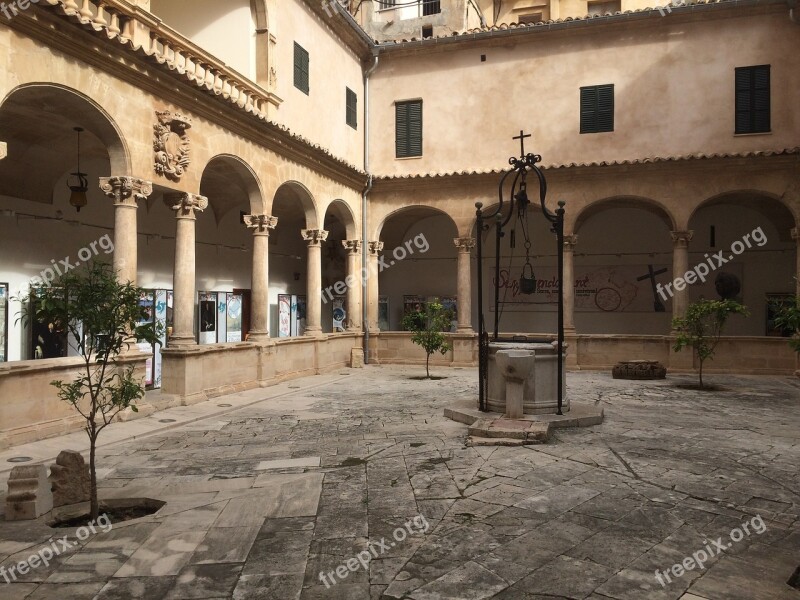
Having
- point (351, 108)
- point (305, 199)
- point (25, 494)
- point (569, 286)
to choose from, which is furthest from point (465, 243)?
point (25, 494)

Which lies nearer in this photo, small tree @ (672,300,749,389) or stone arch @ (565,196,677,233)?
small tree @ (672,300,749,389)

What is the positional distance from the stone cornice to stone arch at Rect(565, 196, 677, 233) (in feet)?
22.9

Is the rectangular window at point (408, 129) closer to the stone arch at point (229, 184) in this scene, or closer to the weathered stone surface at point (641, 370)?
the stone arch at point (229, 184)

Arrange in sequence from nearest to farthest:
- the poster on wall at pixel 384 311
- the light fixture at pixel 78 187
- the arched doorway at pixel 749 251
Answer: the light fixture at pixel 78 187 → the arched doorway at pixel 749 251 → the poster on wall at pixel 384 311

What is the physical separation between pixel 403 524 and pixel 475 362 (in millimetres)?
12063

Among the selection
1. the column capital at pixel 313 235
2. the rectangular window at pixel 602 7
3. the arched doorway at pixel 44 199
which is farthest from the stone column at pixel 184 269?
the rectangular window at pixel 602 7

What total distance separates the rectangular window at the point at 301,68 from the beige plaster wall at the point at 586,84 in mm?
3680

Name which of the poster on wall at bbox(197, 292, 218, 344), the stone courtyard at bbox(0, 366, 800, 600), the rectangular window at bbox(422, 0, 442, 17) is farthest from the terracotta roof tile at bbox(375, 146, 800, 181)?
the stone courtyard at bbox(0, 366, 800, 600)

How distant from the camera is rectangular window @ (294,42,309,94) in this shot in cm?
1412

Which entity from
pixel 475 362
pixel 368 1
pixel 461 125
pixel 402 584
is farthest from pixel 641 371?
pixel 368 1

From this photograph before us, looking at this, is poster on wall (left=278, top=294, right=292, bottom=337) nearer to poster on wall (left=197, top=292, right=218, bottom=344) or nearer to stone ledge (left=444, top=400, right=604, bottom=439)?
poster on wall (left=197, top=292, right=218, bottom=344)

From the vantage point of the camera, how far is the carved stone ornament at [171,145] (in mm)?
9672

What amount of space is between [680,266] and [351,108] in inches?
390

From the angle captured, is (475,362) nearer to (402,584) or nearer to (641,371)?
(641,371)
